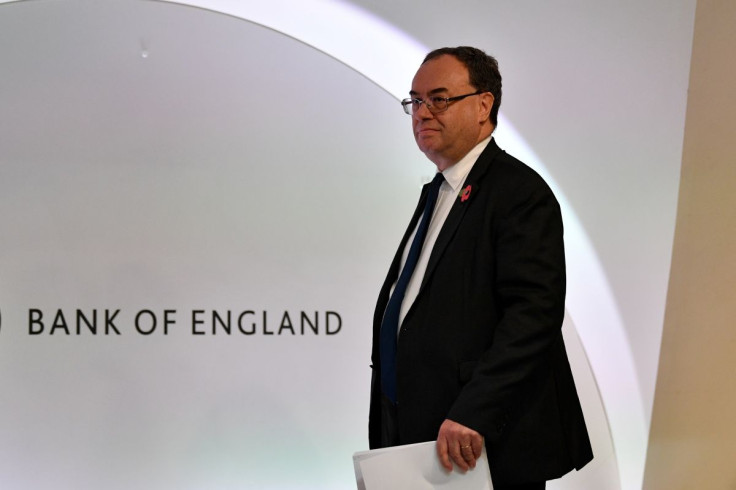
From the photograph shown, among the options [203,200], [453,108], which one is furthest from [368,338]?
[453,108]

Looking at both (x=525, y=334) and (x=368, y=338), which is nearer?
(x=525, y=334)

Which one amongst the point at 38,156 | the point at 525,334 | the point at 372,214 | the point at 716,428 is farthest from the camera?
the point at 372,214

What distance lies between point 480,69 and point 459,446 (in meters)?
0.83

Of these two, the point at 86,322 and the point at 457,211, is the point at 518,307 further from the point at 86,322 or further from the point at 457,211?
the point at 86,322

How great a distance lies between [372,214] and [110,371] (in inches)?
40.0

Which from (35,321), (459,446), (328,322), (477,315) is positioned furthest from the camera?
(328,322)

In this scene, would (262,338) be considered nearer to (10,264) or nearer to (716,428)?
(10,264)

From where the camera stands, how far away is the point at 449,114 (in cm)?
194

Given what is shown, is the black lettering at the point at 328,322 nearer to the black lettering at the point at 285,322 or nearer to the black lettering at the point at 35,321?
the black lettering at the point at 285,322

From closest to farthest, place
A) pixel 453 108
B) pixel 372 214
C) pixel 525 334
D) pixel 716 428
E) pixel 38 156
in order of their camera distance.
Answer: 1. pixel 525 334
2. pixel 453 108
3. pixel 716 428
4. pixel 38 156
5. pixel 372 214

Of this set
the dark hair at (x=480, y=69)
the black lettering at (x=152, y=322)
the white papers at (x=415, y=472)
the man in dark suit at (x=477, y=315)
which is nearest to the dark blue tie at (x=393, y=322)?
the man in dark suit at (x=477, y=315)

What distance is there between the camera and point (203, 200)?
2.99m

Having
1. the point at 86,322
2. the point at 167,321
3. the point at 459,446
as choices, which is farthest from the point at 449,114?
the point at 86,322

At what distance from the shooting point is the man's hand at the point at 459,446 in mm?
1644
